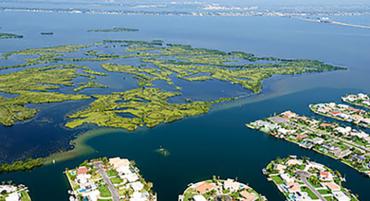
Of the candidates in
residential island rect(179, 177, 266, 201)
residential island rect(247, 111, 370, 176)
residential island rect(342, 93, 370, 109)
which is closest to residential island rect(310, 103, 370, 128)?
residential island rect(342, 93, 370, 109)

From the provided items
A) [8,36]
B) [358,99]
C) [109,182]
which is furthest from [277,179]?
[8,36]

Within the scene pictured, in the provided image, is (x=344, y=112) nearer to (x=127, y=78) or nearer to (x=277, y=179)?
(x=277, y=179)

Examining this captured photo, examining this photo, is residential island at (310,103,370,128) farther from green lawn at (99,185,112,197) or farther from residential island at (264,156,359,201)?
green lawn at (99,185,112,197)

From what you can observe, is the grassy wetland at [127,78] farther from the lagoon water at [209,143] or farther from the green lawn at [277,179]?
the green lawn at [277,179]

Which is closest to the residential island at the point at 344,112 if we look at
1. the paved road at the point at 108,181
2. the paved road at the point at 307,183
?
the paved road at the point at 307,183

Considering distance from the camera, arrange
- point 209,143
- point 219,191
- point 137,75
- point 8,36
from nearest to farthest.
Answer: point 219,191 < point 209,143 < point 137,75 < point 8,36

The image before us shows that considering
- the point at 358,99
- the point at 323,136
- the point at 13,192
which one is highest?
the point at 358,99
